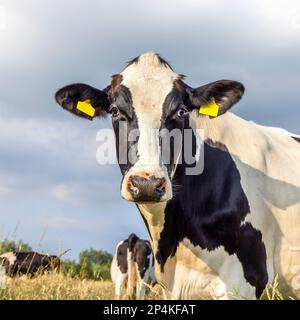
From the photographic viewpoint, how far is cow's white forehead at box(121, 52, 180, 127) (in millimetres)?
6043

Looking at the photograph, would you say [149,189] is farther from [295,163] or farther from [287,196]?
[295,163]

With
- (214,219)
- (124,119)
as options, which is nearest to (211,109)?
Result: (124,119)

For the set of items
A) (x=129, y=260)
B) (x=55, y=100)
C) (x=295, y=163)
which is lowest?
(x=129, y=260)

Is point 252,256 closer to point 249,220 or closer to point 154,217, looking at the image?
point 249,220

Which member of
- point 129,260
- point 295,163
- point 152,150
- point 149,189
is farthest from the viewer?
point 129,260

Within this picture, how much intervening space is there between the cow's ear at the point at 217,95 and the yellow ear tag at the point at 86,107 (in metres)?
1.16

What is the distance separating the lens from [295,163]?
25.1 ft

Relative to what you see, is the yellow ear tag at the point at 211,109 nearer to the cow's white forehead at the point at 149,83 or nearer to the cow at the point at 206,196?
the cow at the point at 206,196

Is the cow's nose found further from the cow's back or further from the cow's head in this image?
the cow's back

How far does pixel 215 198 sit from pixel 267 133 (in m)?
1.76

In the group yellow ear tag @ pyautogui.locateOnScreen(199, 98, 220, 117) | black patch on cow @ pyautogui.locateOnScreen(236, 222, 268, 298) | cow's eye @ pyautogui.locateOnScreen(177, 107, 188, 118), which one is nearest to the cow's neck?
black patch on cow @ pyautogui.locateOnScreen(236, 222, 268, 298)

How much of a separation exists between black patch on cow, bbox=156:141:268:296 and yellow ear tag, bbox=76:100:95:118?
1.27m

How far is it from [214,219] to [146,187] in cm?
147
